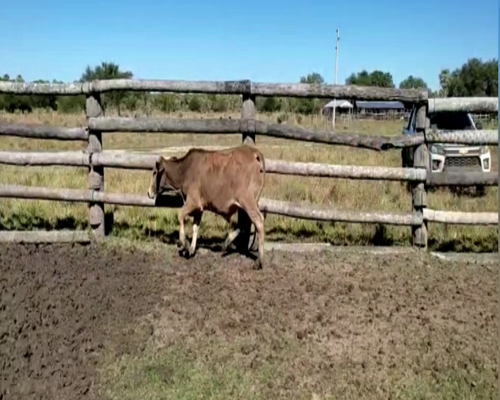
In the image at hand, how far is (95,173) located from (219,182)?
1.88m

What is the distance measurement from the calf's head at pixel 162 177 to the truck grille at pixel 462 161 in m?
7.23

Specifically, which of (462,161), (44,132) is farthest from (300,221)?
(462,161)

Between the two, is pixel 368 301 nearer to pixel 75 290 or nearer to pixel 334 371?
pixel 334 371

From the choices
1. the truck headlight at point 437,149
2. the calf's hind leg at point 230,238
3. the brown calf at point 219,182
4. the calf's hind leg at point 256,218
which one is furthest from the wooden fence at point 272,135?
the truck headlight at point 437,149

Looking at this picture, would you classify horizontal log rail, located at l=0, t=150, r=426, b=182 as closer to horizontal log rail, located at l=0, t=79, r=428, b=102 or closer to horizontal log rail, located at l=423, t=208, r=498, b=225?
horizontal log rail, located at l=423, t=208, r=498, b=225

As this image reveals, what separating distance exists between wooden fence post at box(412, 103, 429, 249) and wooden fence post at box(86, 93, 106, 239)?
395cm

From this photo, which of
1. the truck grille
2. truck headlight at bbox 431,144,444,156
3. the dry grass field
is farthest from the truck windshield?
the dry grass field

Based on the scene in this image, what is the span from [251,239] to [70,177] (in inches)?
207

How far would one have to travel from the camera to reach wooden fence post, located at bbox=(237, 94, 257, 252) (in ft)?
24.5

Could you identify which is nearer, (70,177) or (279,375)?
(279,375)

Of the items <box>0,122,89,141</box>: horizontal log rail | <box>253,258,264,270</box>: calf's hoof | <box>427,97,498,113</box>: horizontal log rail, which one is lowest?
<box>253,258,264,270</box>: calf's hoof

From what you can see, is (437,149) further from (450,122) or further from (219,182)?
(219,182)

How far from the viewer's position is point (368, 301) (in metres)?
5.96

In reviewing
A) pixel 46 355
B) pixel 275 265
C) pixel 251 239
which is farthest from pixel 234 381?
pixel 251 239
